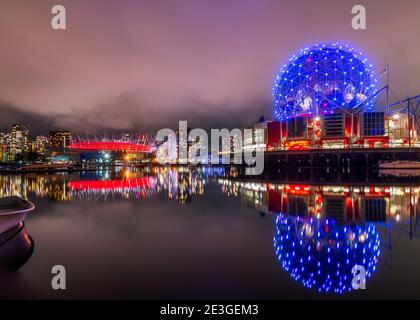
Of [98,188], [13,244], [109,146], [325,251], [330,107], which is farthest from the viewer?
[109,146]

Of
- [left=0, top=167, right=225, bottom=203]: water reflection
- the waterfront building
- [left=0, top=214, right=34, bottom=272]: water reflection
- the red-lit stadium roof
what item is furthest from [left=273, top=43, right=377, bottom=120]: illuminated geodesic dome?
the red-lit stadium roof

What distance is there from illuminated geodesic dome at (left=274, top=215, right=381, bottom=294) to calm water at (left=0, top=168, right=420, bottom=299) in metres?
0.03

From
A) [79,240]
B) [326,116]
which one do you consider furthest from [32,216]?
[326,116]

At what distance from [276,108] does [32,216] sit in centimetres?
7300

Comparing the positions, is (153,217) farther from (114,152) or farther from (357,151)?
(114,152)

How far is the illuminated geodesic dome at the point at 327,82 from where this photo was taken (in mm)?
70625

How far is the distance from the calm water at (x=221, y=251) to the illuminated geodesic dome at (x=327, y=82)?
58.4 meters

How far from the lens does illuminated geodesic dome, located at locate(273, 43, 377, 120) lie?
70.6 m

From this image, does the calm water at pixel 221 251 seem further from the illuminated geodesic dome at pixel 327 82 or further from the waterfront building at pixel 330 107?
the illuminated geodesic dome at pixel 327 82

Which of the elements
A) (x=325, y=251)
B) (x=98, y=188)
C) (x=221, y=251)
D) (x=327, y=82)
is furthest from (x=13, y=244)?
(x=327, y=82)

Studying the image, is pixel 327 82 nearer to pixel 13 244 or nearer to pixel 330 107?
pixel 330 107

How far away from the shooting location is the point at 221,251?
9.43 meters

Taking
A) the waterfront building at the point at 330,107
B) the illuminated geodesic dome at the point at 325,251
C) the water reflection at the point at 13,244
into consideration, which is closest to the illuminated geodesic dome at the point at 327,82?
the waterfront building at the point at 330,107

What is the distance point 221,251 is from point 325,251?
127 inches
